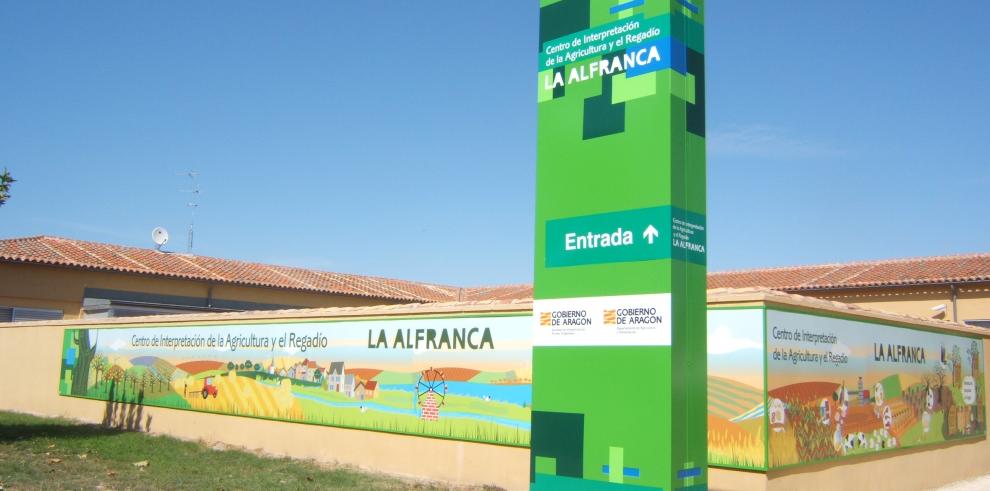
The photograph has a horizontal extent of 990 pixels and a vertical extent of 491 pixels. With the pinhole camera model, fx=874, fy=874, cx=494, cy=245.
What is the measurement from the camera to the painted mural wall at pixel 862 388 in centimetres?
966

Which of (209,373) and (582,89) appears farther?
(209,373)

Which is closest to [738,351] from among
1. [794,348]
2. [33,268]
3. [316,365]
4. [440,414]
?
[794,348]

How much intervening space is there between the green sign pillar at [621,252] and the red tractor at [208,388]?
412 inches

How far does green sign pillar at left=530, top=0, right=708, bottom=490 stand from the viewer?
6223mm

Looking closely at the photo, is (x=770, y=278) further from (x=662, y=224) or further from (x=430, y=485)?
(x=662, y=224)

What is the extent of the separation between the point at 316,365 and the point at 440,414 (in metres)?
2.86

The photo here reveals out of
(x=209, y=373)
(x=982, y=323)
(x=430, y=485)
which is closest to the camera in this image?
(x=430, y=485)

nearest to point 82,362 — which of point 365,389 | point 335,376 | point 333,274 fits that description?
point 335,376

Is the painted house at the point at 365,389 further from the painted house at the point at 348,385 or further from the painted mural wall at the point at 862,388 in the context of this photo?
the painted mural wall at the point at 862,388

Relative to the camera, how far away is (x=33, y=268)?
2773 cm

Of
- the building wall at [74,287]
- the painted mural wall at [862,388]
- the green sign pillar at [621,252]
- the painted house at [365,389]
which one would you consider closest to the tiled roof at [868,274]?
the painted mural wall at [862,388]

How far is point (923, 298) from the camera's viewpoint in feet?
90.9

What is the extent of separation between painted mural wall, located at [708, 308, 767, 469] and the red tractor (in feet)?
31.9

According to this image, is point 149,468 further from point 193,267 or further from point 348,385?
point 193,267
